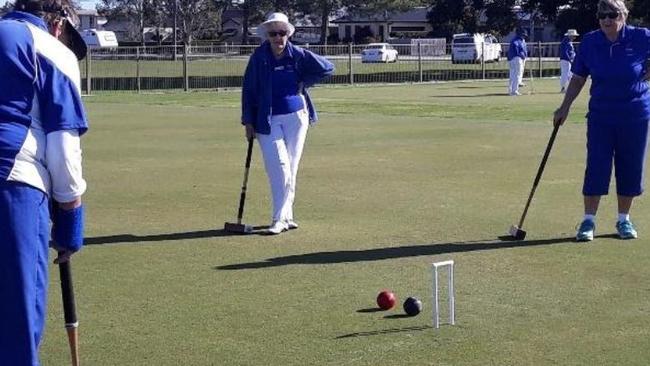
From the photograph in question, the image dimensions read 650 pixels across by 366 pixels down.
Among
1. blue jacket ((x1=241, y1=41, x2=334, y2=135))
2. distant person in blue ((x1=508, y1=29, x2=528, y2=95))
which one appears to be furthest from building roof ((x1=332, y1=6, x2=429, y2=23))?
blue jacket ((x1=241, y1=41, x2=334, y2=135))

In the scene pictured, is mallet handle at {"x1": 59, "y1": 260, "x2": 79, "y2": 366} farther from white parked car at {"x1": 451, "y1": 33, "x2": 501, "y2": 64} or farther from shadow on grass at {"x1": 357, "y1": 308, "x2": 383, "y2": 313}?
white parked car at {"x1": 451, "y1": 33, "x2": 501, "y2": 64}

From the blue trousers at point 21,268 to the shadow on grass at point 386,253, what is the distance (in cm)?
440

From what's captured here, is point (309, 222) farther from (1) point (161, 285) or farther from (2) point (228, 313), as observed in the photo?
(2) point (228, 313)

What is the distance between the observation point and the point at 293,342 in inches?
258

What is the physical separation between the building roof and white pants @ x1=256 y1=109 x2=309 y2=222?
321 feet

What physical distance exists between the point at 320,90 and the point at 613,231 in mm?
29179

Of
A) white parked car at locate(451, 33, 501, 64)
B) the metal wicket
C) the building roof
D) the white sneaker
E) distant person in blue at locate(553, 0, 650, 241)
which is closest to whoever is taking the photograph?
the metal wicket

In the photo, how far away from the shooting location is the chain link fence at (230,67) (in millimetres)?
40469

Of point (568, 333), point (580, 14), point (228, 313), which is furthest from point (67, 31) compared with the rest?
point (580, 14)

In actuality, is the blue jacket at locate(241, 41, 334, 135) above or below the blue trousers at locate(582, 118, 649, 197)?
above

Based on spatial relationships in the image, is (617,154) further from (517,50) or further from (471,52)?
(471,52)

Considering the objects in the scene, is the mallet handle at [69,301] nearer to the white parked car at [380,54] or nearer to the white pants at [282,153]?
the white pants at [282,153]

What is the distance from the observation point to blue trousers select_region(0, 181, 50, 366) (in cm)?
421

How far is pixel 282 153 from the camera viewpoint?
10.3m
